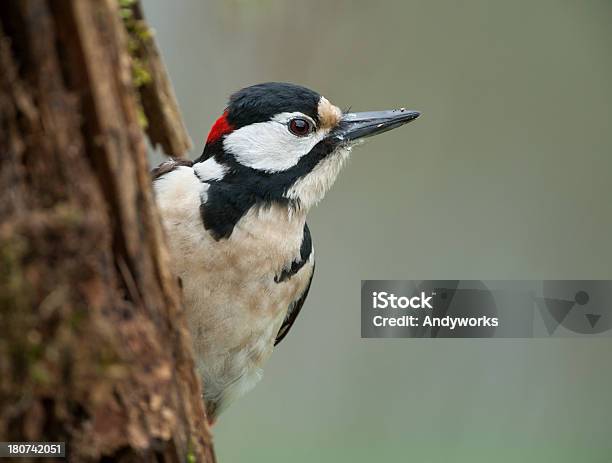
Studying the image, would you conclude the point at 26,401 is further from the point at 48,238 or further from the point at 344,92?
the point at 344,92

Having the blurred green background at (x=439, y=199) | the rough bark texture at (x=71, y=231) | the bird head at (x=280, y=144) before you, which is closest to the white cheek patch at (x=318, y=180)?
the bird head at (x=280, y=144)

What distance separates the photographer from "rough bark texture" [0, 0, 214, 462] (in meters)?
1.84

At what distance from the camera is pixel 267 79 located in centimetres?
825

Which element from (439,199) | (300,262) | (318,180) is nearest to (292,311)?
(300,262)

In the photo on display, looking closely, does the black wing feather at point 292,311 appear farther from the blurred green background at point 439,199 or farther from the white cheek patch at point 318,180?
the blurred green background at point 439,199

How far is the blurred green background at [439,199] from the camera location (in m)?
7.81

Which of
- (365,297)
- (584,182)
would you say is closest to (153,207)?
(365,297)

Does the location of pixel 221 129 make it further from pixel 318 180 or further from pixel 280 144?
pixel 318 180

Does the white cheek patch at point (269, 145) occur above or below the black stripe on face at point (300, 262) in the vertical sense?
above

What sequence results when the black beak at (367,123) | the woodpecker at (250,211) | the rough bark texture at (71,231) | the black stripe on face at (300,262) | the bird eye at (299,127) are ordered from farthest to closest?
the black beak at (367,123) → the bird eye at (299,127) → the black stripe on face at (300,262) → the woodpecker at (250,211) → the rough bark texture at (71,231)

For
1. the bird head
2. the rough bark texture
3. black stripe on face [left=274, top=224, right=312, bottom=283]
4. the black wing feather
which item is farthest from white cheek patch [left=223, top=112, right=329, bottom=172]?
the rough bark texture

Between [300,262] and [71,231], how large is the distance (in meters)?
1.94

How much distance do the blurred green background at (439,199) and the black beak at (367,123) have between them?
3.99 meters

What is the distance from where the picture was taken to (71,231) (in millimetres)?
1875
